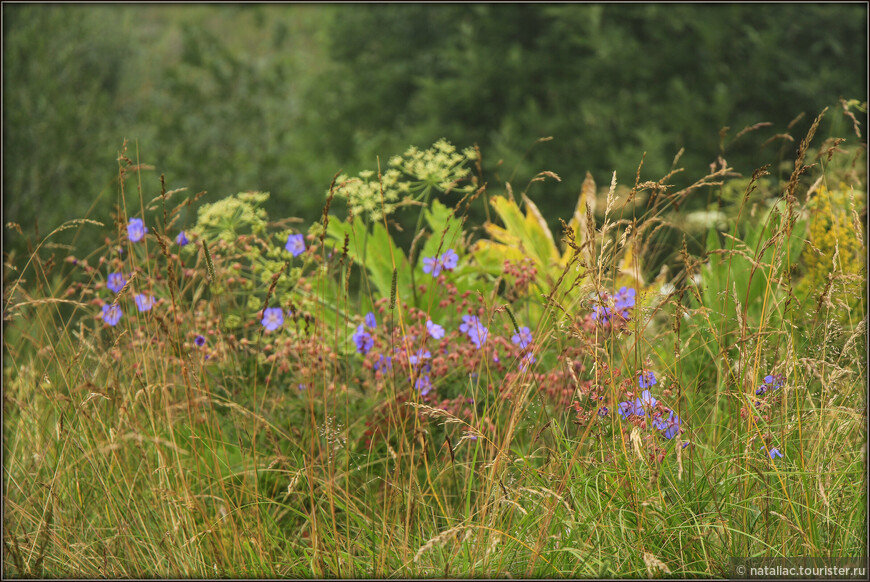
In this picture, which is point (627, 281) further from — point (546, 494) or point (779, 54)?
point (779, 54)

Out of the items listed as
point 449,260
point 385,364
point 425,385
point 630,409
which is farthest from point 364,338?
point 630,409

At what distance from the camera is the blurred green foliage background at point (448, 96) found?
6.63 meters

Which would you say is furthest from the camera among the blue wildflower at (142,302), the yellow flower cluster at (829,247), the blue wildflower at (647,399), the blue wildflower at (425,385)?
the yellow flower cluster at (829,247)

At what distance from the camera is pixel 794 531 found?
6.00ft

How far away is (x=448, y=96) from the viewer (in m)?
7.77

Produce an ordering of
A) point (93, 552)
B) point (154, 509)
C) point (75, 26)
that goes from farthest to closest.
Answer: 1. point (75, 26)
2. point (154, 509)
3. point (93, 552)

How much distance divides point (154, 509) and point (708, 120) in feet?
20.6

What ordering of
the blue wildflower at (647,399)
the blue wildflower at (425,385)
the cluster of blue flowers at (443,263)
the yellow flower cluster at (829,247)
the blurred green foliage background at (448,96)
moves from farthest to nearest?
the blurred green foliage background at (448,96), the cluster of blue flowers at (443,263), the yellow flower cluster at (829,247), the blue wildflower at (425,385), the blue wildflower at (647,399)

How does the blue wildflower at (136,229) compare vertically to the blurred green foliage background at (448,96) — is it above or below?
below

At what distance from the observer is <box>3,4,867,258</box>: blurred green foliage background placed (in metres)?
6.63

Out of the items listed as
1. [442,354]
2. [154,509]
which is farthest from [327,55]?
[154,509]

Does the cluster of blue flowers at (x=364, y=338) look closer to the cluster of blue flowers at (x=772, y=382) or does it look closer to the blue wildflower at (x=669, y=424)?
the blue wildflower at (x=669, y=424)

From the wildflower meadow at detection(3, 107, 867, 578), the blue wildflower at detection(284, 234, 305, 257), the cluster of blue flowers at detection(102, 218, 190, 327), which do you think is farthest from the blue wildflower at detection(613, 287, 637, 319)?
the cluster of blue flowers at detection(102, 218, 190, 327)

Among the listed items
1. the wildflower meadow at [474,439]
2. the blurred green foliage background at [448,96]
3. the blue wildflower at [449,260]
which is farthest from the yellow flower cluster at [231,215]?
the blurred green foliage background at [448,96]
